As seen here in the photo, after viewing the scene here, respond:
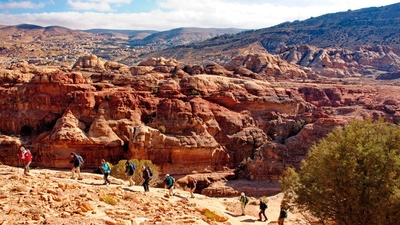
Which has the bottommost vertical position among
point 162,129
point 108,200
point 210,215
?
point 162,129

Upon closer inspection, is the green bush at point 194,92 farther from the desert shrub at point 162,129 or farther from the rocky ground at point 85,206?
the rocky ground at point 85,206

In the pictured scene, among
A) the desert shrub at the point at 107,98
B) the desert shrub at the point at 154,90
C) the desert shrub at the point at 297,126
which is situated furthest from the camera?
the desert shrub at the point at 154,90

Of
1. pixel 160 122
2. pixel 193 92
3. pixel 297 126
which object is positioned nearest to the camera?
pixel 160 122

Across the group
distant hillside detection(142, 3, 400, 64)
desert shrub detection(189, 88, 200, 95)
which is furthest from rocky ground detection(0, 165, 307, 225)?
distant hillside detection(142, 3, 400, 64)

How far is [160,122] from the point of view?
131 ft

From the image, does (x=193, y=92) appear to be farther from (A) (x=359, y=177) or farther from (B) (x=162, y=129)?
(A) (x=359, y=177)

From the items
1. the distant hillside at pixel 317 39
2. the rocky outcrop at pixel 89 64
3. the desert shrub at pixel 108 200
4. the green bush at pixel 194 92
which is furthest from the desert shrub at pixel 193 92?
the distant hillside at pixel 317 39

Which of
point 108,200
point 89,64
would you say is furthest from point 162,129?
point 89,64

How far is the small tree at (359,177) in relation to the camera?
14.4 meters

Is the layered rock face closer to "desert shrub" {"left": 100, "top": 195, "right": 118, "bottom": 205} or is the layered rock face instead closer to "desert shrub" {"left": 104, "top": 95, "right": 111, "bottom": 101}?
"desert shrub" {"left": 104, "top": 95, "right": 111, "bottom": 101}

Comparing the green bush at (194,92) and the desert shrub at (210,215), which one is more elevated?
the green bush at (194,92)

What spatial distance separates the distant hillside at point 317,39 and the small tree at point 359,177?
300ft

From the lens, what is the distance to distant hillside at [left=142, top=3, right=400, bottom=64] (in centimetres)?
11850

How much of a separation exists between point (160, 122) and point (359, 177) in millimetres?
27296
